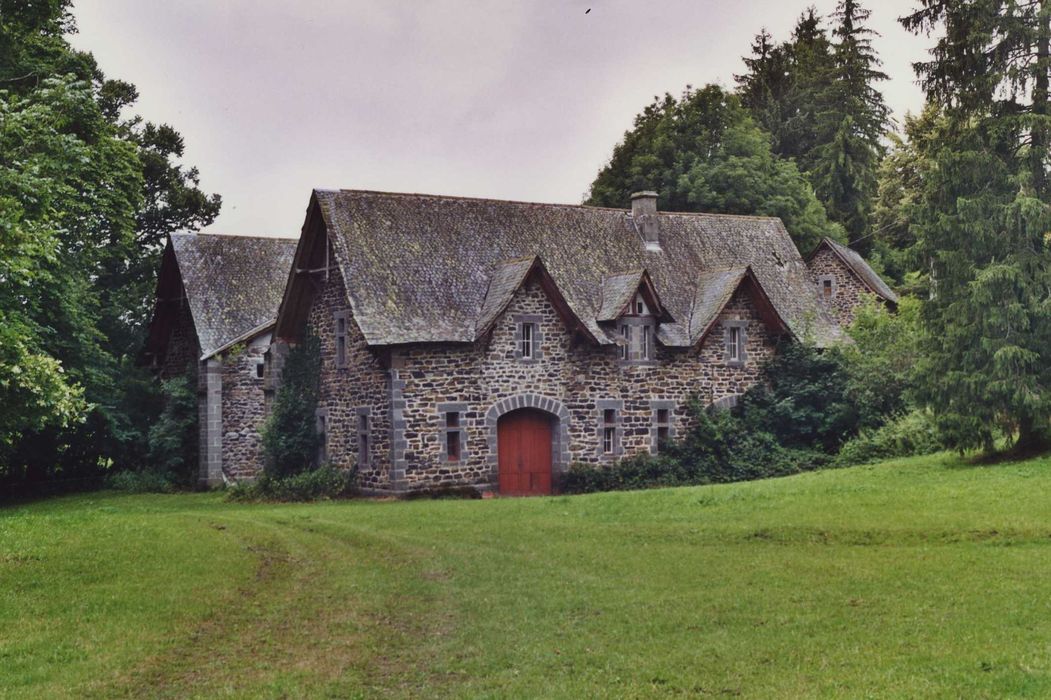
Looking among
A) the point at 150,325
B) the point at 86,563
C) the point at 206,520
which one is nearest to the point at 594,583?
the point at 86,563

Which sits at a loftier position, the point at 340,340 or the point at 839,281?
the point at 839,281

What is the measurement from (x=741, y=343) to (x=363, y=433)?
12.7 m

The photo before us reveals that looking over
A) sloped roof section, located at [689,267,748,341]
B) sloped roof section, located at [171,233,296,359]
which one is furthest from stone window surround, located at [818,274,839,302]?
sloped roof section, located at [171,233,296,359]

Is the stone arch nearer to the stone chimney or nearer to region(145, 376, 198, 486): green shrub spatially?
the stone chimney

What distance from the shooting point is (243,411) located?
4416 cm

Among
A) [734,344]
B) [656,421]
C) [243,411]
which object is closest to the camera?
[656,421]

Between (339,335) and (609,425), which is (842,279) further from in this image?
(339,335)

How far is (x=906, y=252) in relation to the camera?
30781mm

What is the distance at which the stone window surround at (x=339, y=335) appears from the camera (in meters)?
36.8

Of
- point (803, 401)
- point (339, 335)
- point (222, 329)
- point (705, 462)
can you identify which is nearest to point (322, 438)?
point (339, 335)

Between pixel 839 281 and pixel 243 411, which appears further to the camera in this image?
pixel 839 281

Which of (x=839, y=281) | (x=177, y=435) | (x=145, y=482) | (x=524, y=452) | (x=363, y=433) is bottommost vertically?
(x=145, y=482)

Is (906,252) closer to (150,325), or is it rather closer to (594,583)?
(594,583)

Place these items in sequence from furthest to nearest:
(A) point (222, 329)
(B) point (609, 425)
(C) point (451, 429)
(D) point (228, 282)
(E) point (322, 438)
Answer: (D) point (228, 282)
(A) point (222, 329)
(E) point (322, 438)
(B) point (609, 425)
(C) point (451, 429)
